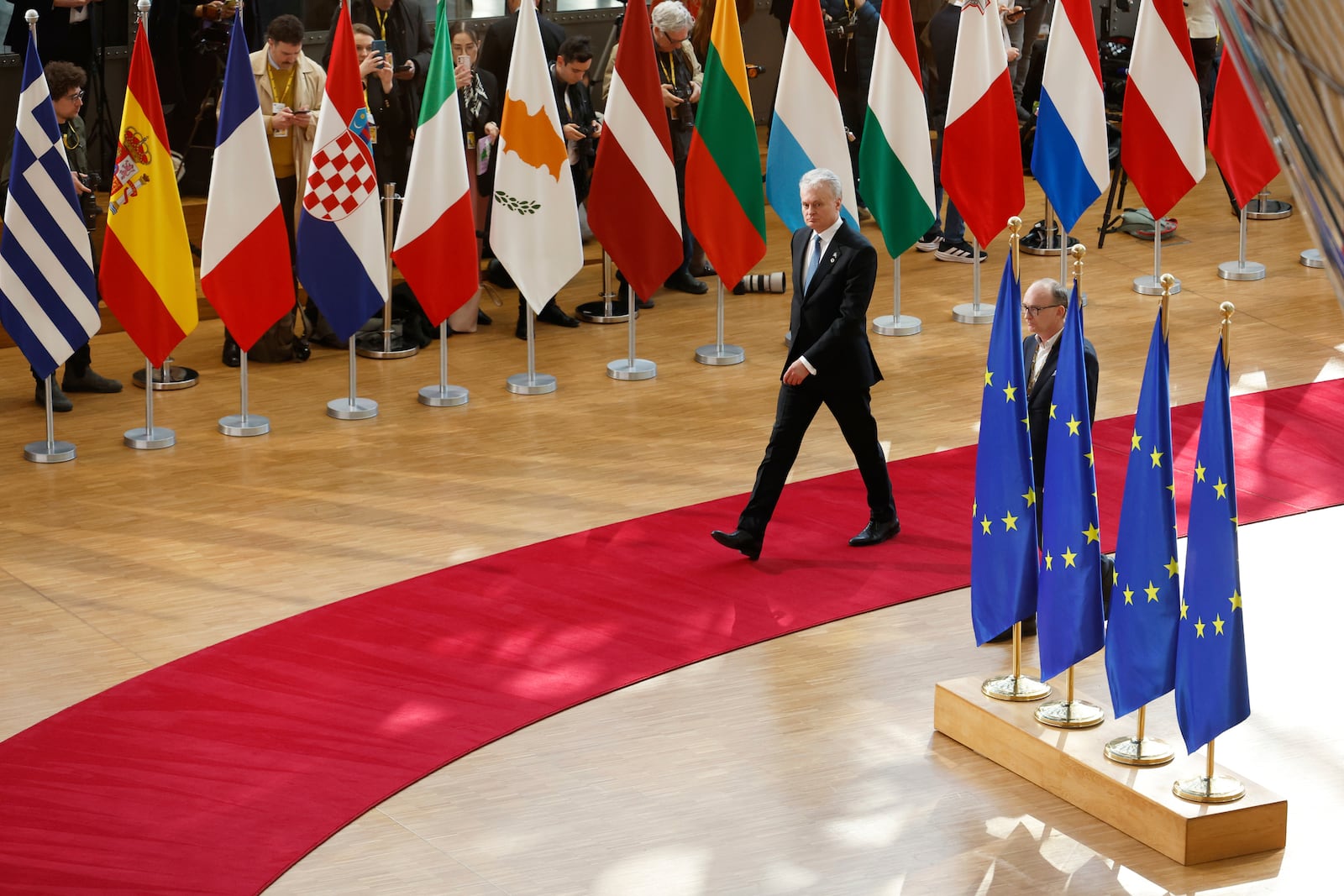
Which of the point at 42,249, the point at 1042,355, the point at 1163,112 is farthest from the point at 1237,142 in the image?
the point at 42,249

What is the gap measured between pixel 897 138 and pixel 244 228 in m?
3.96

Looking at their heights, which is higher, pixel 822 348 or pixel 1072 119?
pixel 1072 119

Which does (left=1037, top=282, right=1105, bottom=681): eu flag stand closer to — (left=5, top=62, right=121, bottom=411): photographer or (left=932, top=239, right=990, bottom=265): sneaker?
(left=5, top=62, right=121, bottom=411): photographer

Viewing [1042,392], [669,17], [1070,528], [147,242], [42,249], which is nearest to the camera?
[1070,528]

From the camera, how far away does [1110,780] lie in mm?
5730

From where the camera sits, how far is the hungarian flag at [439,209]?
31.9ft

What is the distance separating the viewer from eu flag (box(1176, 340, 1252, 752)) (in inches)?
214

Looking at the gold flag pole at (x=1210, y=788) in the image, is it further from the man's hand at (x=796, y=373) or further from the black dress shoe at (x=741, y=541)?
the black dress shoe at (x=741, y=541)

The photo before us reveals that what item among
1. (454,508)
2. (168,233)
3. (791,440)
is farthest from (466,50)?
(791,440)

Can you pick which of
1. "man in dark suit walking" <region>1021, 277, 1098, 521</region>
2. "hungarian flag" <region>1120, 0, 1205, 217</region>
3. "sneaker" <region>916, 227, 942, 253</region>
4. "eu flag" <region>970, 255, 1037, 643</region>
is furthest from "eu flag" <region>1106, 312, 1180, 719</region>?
"sneaker" <region>916, 227, 942, 253</region>

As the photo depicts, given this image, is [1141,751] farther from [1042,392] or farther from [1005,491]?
[1042,392]

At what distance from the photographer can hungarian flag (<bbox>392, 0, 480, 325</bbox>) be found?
172 centimetres

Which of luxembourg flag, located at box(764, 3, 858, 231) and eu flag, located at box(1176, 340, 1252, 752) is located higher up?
luxembourg flag, located at box(764, 3, 858, 231)

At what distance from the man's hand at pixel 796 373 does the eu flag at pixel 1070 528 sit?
193 cm
